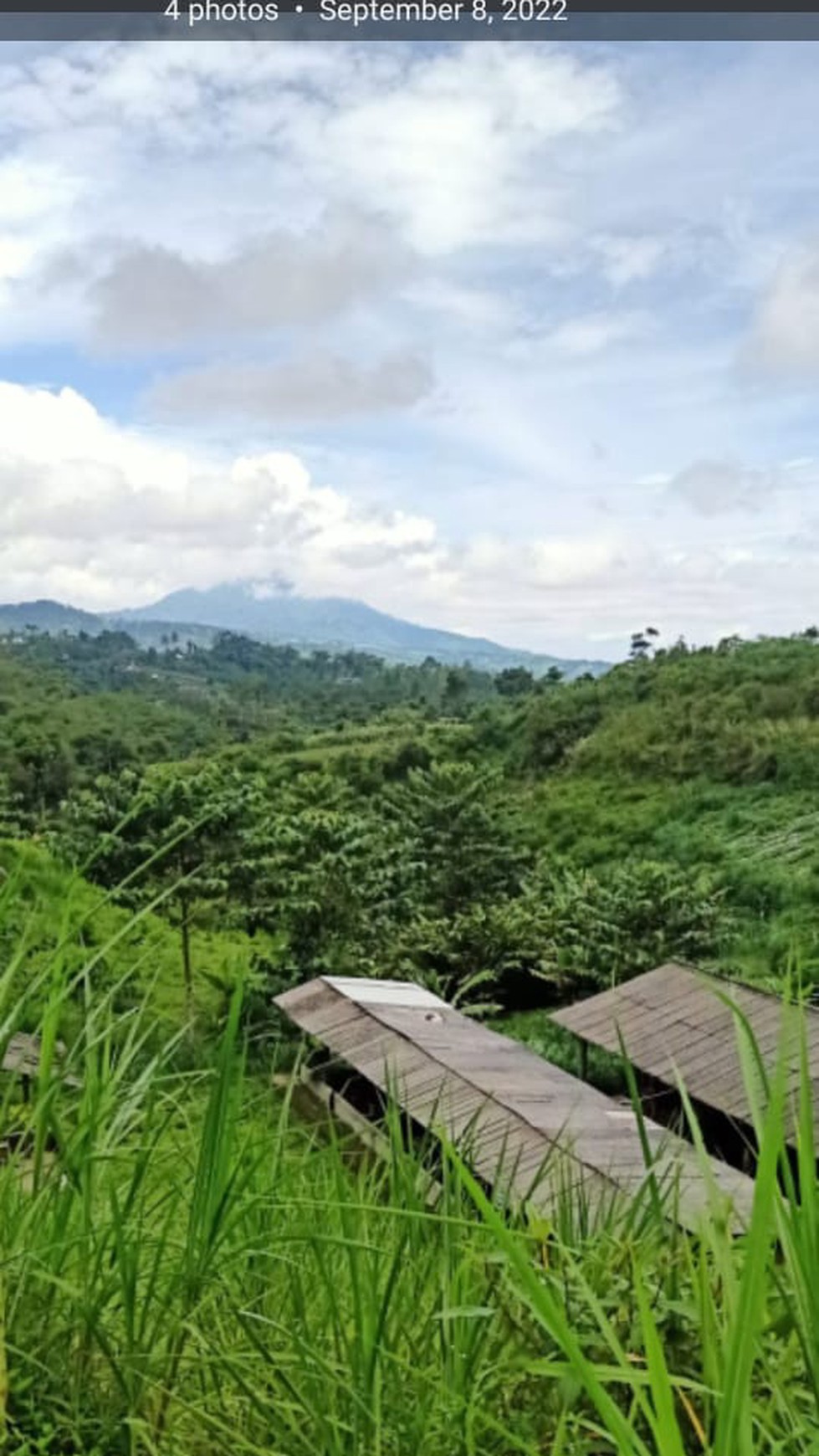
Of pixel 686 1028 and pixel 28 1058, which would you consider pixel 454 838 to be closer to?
pixel 686 1028

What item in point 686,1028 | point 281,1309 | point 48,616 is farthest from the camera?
point 48,616

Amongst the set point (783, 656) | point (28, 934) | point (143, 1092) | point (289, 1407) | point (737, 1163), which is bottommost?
point (737, 1163)

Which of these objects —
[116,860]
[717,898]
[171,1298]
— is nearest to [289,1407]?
[171,1298]

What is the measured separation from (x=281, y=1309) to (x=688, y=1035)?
8.24 metres

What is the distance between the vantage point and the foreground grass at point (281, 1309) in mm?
766

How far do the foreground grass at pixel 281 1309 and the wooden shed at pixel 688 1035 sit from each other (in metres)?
5.92

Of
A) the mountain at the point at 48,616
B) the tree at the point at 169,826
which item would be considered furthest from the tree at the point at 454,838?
the mountain at the point at 48,616

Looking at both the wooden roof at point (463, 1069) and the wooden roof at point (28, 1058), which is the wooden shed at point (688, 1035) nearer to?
the wooden roof at point (463, 1069)

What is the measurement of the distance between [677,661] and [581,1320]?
102 feet

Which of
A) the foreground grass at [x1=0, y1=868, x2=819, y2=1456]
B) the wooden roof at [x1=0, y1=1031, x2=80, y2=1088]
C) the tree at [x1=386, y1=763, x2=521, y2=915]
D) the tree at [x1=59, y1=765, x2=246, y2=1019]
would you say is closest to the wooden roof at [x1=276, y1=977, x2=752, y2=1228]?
the wooden roof at [x1=0, y1=1031, x2=80, y2=1088]

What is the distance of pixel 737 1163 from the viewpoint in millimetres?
7473

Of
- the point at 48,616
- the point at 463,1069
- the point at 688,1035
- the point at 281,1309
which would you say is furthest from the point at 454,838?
the point at 48,616

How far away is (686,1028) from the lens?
8.98 meters

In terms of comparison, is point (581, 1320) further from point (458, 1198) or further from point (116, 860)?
point (116, 860)
